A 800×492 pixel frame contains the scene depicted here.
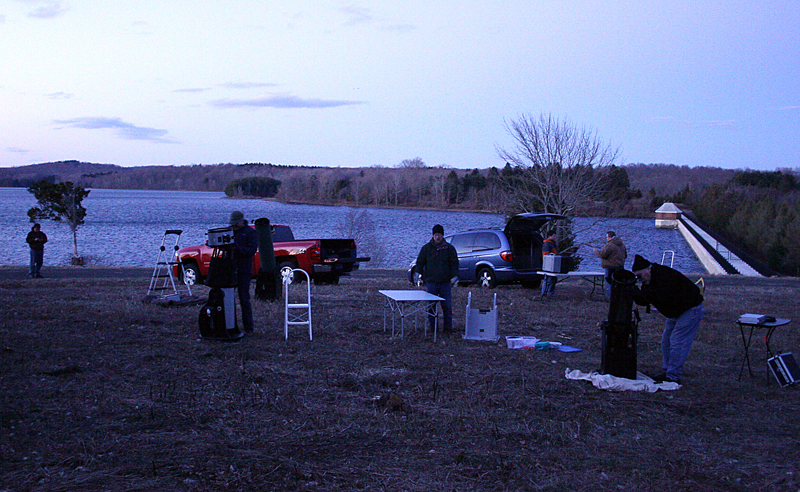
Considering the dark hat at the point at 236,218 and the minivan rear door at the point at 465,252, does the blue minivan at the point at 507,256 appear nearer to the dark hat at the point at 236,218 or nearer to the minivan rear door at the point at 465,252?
the minivan rear door at the point at 465,252

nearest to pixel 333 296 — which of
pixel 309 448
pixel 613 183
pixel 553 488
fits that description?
pixel 309 448

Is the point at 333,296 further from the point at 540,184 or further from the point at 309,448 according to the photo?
the point at 540,184

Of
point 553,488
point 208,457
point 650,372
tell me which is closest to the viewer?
point 553,488

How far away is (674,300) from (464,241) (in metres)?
10.7

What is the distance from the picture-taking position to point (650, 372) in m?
8.09

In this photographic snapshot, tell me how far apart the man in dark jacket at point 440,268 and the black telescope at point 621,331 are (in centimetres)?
338

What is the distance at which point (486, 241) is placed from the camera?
17250mm

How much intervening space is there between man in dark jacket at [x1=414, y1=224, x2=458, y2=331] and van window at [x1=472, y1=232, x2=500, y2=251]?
21.9 feet

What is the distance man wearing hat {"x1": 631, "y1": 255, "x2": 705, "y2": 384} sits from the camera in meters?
7.20

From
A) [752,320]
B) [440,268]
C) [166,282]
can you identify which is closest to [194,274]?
[166,282]

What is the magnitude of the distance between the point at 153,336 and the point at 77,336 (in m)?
0.95

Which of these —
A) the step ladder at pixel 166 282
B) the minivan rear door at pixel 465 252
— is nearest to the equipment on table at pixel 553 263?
the minivan rear door at pixel 465 252

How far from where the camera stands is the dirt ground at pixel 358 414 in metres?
4.63

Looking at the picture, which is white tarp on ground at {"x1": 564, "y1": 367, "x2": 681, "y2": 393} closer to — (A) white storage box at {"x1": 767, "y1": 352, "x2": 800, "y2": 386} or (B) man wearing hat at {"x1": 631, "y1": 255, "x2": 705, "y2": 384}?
(B) man wearing hat at {"x1": 631, "y1": 255, "x2": 705, "y2": 384}
